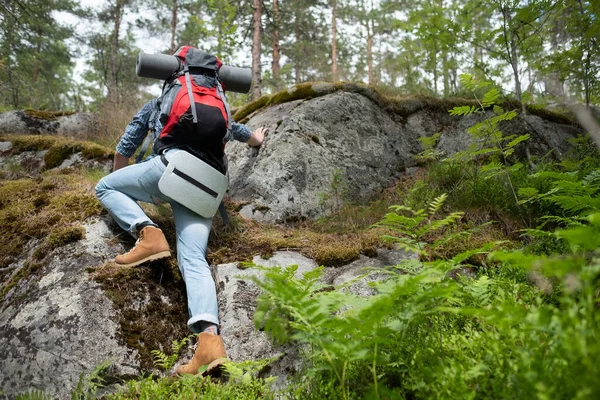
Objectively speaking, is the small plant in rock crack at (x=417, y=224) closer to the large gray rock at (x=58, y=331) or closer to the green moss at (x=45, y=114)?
the large gray rock at (x=58, y=331)

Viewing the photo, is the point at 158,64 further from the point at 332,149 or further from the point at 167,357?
the point at 332,149

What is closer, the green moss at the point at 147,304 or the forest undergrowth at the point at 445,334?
the forest undergrowth at the point at 445,334

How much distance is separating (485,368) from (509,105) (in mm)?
7303

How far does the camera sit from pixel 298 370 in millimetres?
2375

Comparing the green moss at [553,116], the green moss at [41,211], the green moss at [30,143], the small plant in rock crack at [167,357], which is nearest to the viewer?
the small plant in rock crack at [167,357]

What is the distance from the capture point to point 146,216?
3.25 meters

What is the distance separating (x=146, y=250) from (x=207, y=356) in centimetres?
115

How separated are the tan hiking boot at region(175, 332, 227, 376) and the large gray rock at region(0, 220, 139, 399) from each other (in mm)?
437

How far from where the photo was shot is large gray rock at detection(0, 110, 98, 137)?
7.00 metres

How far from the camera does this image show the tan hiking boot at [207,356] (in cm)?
236

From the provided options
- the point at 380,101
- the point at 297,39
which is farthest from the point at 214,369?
the point at 297,39

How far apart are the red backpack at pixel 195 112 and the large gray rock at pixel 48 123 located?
5309 mm

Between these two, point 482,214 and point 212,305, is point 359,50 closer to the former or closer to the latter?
point 482,214

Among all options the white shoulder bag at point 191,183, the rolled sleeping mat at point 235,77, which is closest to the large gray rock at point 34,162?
the rolled sleeping mat at point 235,77
